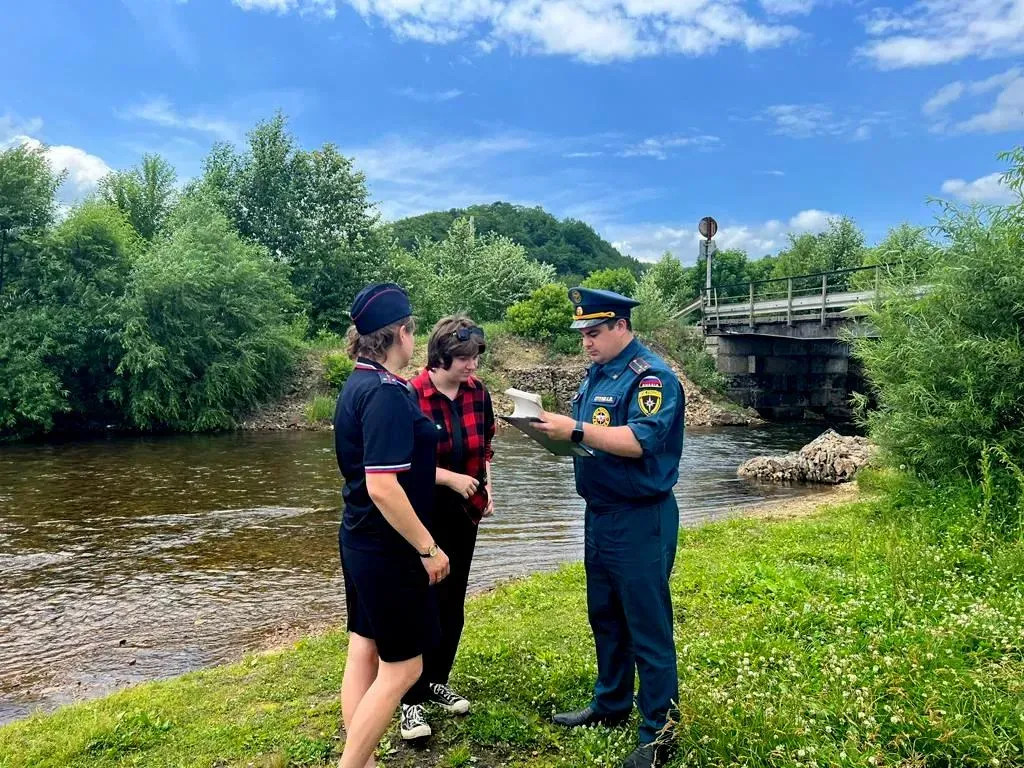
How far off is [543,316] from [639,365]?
3001 cm

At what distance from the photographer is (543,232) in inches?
3652

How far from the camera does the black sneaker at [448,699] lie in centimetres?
392

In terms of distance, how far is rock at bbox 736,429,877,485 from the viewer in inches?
600

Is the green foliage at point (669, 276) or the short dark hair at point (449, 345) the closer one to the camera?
the short dark hair at point (449, 345)

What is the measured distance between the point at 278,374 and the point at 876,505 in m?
24.2

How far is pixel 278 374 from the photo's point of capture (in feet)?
94.2

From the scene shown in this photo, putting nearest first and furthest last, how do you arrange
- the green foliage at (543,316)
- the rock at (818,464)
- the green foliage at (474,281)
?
the rock at (818,464), the green foliage at (543,316), the green foliage at (474,281)

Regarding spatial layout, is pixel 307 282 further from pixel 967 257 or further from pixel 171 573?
pixel 967 257

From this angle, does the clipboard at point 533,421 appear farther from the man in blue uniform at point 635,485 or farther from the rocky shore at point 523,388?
the rocky shore at point 523,388

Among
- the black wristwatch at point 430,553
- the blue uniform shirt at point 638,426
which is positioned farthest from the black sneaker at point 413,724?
the blue uniform shirt at point 638,426

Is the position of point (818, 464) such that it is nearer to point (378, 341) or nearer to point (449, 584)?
point (449, 584)

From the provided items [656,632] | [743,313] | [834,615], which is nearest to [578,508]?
[834,615]

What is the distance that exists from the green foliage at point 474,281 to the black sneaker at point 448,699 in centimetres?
3388

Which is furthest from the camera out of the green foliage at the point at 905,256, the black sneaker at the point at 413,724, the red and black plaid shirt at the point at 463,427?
the green foliage at the point at 905,256
